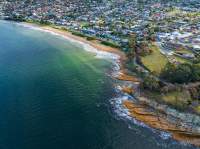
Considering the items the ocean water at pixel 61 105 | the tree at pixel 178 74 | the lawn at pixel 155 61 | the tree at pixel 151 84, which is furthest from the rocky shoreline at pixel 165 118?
the lawn at pixel 155 61

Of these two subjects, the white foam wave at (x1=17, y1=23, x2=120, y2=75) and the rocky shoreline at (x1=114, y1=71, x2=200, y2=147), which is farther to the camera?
the white foam wave at (x1=17, y1=23, x2=120, y2=75)

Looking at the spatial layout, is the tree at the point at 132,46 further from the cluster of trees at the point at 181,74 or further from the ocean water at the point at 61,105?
the cluster of trees at the point at 181,74

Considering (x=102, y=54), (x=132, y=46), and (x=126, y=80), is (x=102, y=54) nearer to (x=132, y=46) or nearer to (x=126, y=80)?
(x=132, y=46)

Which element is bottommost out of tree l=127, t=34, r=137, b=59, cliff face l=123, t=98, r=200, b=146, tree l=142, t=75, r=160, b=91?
cliff face l=123, t=98, r=200, b=146

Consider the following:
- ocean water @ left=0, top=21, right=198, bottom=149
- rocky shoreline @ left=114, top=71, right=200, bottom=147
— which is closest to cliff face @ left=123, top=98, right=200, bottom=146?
rocky shoreline @ left=114, top=71, right=200, bottom=147

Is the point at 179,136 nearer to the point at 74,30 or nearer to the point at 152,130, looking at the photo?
the point at 152,130

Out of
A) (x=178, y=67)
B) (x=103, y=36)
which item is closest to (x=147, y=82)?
(x=178, y=67)

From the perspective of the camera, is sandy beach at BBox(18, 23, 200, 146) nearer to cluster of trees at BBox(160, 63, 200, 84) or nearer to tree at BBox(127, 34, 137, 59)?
tree at BBox(127, 34, 137, 59)

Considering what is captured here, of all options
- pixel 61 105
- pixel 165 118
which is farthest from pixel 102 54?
pixel 165 118
